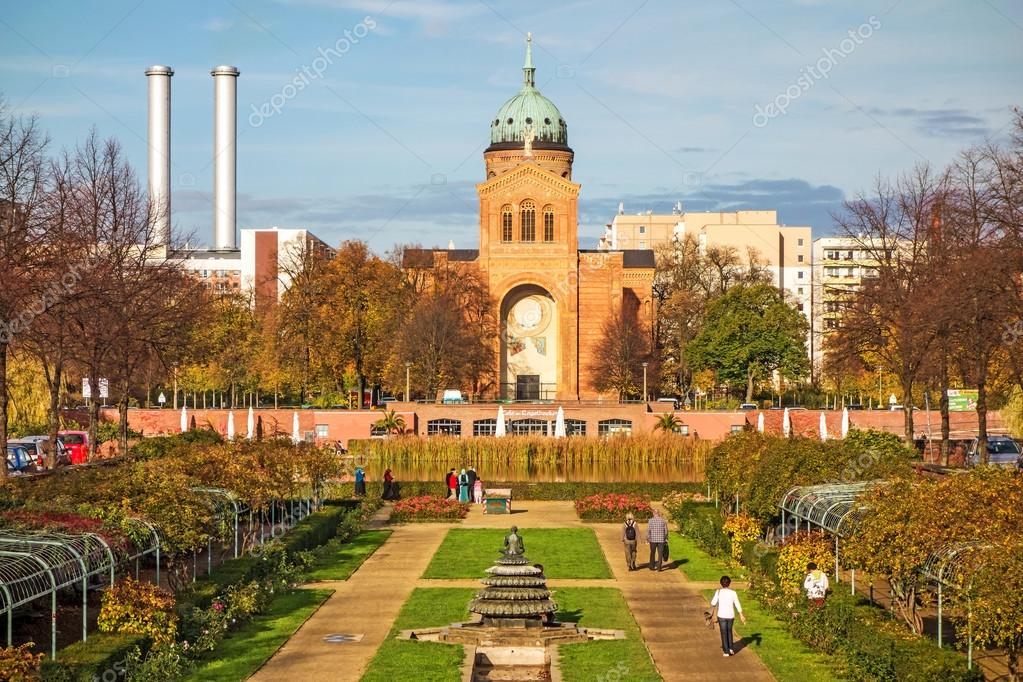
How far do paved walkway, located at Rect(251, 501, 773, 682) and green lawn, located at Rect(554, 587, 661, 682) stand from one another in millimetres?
257

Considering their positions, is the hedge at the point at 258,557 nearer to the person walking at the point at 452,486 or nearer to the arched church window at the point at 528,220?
the person walking at the point at 452,486

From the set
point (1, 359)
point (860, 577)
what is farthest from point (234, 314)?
point (860, 577)

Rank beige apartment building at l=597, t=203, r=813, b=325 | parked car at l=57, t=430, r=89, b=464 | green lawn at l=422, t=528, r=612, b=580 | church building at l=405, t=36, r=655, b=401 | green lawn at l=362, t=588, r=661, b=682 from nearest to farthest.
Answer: green lawn at l=362, t=588, r=661, b=682 < green lawn at l=422, t=528, r=612, b=580 < parked car at l=57, t=430, r=89, b=464 < church building at l=405, t=36, r=655, b=401 < beige apartment building at l=597, t=203, r=813, b=325

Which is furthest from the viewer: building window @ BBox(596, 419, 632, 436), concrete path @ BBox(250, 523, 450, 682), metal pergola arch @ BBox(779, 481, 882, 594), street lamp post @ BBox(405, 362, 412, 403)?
street lamp post @ BBox(405, 362, 412, 403)

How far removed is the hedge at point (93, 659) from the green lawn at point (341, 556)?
1203 centimetres

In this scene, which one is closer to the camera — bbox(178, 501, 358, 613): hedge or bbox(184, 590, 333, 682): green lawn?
bbox(184, 590, 333, 682): green lawn

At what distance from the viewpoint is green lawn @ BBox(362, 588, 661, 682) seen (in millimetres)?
25328

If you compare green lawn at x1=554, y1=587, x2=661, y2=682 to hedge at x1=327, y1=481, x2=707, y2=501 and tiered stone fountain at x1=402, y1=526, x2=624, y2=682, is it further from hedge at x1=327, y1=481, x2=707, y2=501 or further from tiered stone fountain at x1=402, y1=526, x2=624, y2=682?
hedge at x1=327, y1=481, x2=707, y2=501

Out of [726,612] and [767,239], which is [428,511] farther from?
[767,239]

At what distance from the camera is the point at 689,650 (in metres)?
27.7

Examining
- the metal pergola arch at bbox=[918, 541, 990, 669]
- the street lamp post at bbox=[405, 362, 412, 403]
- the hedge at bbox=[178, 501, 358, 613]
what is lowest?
the hedge at bbox=[178, 501, 358, 613]

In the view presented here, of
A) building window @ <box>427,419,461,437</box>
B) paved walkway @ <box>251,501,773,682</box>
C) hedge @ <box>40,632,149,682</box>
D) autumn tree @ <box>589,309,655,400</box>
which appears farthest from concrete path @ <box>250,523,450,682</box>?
autumn tree @ <box>589,309,655,400</box>

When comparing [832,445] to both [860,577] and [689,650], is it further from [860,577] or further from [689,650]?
[689,650]

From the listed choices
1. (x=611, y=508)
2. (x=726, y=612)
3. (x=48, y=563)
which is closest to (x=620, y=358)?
(x=611, y=508)
